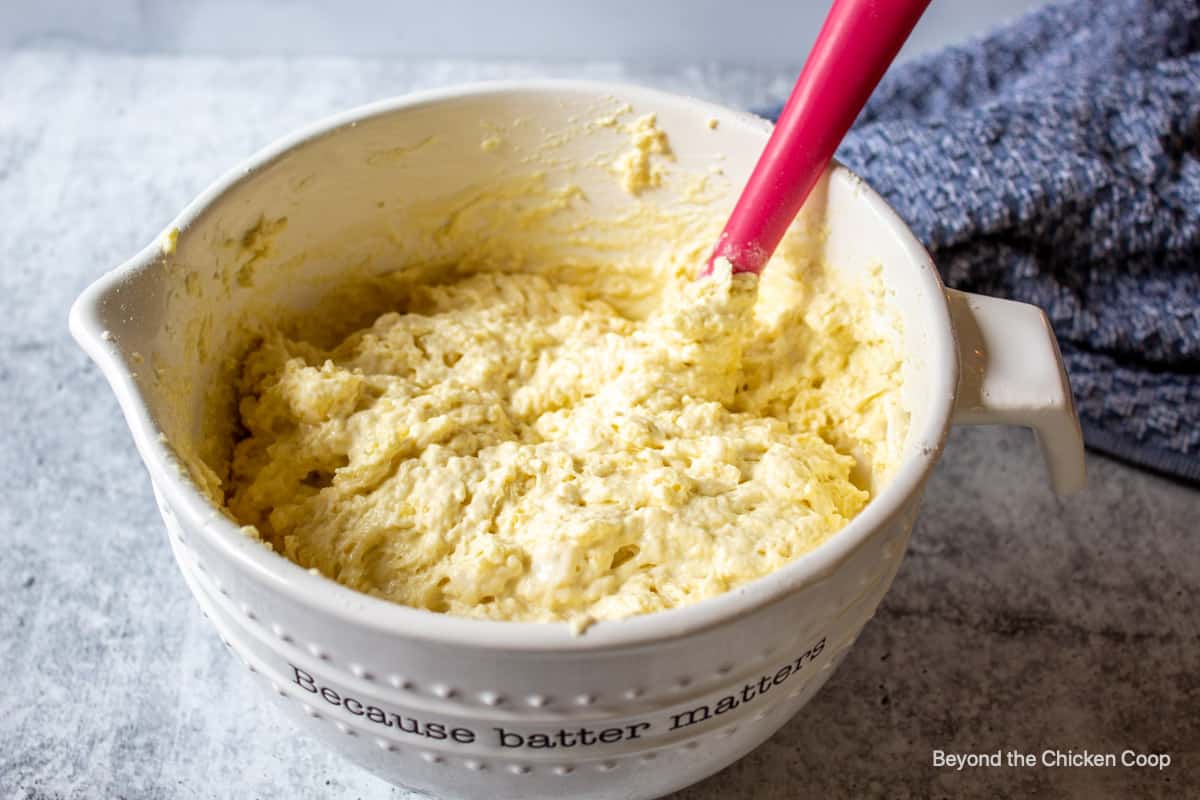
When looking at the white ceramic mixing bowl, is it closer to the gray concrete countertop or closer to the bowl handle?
the bowl handle

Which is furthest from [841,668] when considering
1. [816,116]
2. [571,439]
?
[816,116]

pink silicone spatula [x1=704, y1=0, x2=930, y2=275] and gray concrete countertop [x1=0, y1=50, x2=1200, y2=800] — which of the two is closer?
pink silicone spatula [x1=704, y1=0, x2=930, y2=275]

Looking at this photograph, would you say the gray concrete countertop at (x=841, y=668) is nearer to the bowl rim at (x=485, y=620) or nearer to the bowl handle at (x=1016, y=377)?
the bowl rim at (x=485, y=620)

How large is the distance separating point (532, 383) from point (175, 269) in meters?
0.35

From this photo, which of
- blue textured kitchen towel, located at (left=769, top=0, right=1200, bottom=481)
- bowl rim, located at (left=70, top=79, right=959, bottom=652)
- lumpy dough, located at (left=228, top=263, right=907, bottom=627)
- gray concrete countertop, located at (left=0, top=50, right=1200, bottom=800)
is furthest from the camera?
blue textured kitchen towel, located at (left=769, top=0, right=1200, bottom=481)

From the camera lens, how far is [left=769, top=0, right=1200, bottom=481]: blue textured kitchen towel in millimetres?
1495

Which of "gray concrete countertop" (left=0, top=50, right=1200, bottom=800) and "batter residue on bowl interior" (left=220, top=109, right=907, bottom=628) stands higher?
"batter residue on bowl interior" (left=220, top=109, right=907, bottom=628)

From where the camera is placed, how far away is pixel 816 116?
3.57 ft

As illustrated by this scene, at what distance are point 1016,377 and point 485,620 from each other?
50 centimetres

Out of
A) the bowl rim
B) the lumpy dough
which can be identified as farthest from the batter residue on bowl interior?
the bowl rim

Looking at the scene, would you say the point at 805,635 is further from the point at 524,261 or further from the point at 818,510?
the point at 524,261

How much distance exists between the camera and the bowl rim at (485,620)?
0.78 meters

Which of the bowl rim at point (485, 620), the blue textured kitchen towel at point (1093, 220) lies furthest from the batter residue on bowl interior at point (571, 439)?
the blue textured kitchen towel at point (1093, 220)

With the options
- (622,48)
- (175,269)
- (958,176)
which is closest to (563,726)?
(175,269)
